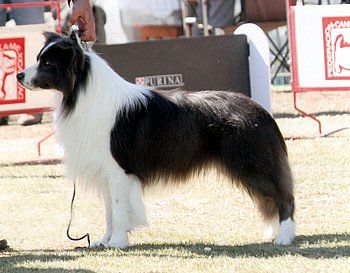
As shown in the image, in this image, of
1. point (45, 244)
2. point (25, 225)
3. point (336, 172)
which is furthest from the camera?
point (336, 172)

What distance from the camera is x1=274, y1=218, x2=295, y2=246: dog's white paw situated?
20.9 feet

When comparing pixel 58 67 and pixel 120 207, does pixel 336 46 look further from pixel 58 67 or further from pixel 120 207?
pixel 58 67

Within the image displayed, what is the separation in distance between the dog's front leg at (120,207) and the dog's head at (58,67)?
2.13 feet

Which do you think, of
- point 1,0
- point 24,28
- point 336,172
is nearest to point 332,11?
point 336,172

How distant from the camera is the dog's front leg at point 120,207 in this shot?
6445 millimetres

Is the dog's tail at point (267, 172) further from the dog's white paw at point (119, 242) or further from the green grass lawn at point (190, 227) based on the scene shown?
the dog's white paw at point (119, 242)

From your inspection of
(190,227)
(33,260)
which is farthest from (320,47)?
(33,260)

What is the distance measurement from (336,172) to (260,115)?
2.43 m

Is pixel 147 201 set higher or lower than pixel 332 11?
lower

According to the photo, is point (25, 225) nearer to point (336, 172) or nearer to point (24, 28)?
point (336, 172)

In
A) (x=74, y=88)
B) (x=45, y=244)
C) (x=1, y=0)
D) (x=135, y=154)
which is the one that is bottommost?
(x=45, y=244)

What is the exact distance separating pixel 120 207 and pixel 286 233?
111 cm

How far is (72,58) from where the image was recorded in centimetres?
626

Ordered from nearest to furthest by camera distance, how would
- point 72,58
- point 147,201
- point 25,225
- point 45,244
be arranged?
point 72,58 < point 45,244 < point 25,225 < point 147,201
